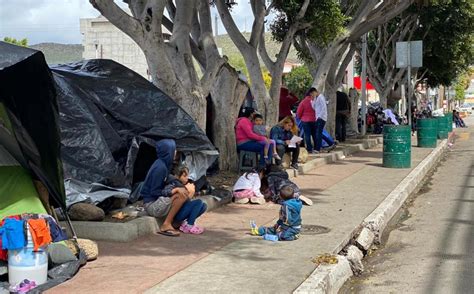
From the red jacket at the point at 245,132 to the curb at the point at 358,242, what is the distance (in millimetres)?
2553

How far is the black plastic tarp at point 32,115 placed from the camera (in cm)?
557

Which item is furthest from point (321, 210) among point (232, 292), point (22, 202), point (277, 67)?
point (277, 67)

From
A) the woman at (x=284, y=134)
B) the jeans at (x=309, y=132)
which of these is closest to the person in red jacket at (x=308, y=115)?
the jeans at (x=309, y=132)

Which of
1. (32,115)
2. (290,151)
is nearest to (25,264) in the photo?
(32,115)

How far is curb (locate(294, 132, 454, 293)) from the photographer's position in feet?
17.6

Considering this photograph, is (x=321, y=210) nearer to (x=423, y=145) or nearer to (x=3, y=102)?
(x=3, y=102)

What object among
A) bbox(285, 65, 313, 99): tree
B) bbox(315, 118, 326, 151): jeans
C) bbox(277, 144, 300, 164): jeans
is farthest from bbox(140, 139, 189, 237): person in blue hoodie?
bbox(285, 65, 313, 99): tree

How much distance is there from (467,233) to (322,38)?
7.98m

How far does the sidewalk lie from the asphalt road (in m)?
0.54

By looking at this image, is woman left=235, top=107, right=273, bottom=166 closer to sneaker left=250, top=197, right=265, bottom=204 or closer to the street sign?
sneaker left=250, top=197, right=265, bottom=204

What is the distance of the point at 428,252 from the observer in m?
7.11

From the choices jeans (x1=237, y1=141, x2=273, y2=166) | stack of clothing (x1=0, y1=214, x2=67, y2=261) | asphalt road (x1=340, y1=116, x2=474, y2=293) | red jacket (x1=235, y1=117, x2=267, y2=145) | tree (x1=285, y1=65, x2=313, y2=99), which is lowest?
asphalt road (x1=340, y1=116, x2=474, y2=293)

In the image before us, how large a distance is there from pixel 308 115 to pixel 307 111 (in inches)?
4.3

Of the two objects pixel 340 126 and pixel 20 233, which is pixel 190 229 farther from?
pixel 340 126
